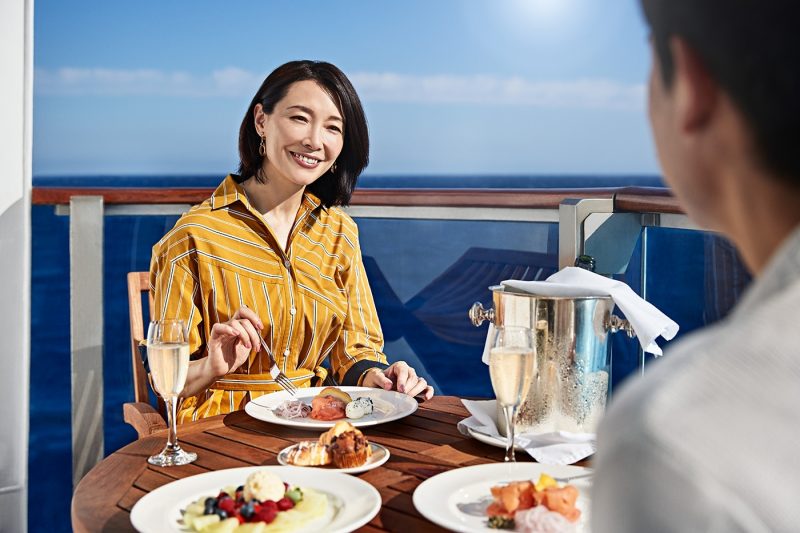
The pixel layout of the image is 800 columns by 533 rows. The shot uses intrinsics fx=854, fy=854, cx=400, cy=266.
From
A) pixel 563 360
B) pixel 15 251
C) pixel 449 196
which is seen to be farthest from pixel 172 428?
pixel 15 251

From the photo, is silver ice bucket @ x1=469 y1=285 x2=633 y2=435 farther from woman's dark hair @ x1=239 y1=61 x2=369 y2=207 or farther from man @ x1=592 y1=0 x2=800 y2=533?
woman's dark hair @ x1=239 y1=61 x2=369 y2=207

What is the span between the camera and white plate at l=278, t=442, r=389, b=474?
4.28 ft

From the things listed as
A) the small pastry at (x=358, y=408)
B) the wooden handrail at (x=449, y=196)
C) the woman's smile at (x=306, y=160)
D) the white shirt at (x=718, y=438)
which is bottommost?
Result: the small pastry at (x=358, y=408)

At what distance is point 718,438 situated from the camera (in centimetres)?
40

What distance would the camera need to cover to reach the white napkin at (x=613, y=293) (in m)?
1.42

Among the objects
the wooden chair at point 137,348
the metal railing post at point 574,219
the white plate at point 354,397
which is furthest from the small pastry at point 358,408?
the metal railing post at point 574,219

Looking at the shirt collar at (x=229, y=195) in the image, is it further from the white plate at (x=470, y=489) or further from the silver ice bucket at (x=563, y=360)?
the white plate at (x=470, y=489)

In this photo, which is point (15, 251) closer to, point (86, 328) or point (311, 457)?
point (86, 328)

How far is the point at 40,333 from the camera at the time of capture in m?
3.12

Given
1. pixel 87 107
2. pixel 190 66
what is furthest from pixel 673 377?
pixel 190 66

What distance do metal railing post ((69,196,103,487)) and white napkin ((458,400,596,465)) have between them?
2.01 metres

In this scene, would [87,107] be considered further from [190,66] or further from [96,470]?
[96,470]

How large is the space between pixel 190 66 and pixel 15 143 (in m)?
17.0

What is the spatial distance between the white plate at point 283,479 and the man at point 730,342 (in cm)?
68
